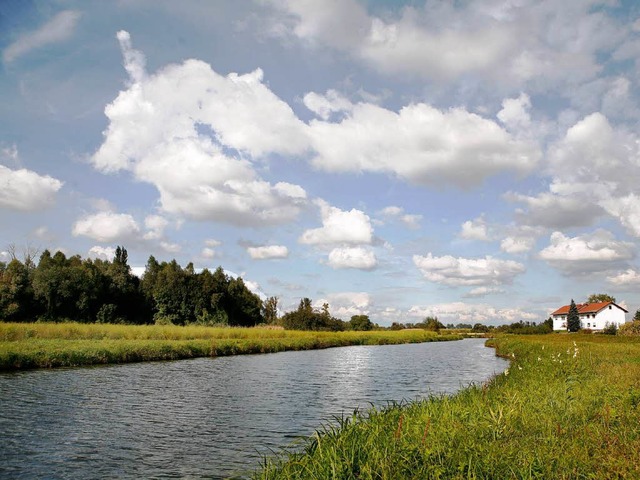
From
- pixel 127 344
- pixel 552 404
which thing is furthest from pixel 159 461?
pixel 127 344

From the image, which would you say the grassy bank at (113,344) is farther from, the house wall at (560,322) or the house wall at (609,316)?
the house wall at (560,322)

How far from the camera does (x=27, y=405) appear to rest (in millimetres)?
17188

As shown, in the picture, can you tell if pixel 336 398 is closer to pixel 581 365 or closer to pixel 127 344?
pixel 581 365

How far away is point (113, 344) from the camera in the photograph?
34125mm

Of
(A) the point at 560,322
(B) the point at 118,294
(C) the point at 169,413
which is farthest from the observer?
(A) the point at 560,322

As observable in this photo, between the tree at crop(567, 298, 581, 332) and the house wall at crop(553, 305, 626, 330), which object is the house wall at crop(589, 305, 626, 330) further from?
the tree at crop(567, 298, 581, 332)

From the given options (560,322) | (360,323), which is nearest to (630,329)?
(360,323)

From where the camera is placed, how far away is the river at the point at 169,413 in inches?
454

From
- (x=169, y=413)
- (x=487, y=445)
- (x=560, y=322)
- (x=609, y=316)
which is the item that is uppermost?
(x=609, y=316)

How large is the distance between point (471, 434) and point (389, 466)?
250cm

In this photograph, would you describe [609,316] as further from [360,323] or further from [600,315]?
[360,323]

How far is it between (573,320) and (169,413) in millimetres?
118441

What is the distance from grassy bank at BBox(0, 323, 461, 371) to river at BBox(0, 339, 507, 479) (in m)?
2.21

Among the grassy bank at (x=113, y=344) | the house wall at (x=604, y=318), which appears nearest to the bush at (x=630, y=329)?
the house wall at (x=604, y=318)
